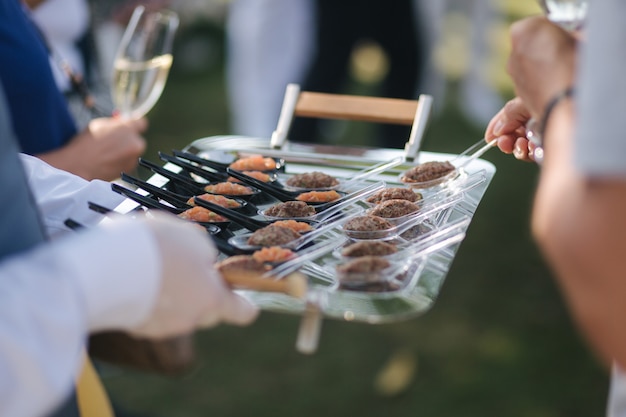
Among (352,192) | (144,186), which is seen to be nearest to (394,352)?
(352,192)

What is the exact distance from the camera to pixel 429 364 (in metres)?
2.41

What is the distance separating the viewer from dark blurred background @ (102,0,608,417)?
223 centimetres

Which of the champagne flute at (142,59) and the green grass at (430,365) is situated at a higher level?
the champagne flute at (142,59)

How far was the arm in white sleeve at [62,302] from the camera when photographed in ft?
2.33

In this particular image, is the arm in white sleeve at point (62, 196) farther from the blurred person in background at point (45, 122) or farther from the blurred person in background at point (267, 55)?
the blurred person in background at point (267, 55)

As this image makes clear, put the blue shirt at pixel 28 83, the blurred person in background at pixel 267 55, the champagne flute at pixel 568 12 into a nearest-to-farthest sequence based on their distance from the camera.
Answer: the champagne flute at pixel 568 12, the blue shirt at pixel 28 83, the blurred person in background at pixel 267 55

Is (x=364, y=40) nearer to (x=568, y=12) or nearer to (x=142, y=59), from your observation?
(x=142, y=59)

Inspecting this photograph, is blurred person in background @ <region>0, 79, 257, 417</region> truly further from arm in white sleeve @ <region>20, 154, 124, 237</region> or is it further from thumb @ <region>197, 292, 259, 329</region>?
arm in white sleeve @ <region>20, 154, 124, 237</region>

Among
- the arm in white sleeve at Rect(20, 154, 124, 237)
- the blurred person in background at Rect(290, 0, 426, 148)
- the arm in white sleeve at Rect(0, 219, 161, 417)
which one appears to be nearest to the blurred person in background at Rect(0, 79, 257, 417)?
the arm in white sleeve at Rect(0, 219, 161, 417)

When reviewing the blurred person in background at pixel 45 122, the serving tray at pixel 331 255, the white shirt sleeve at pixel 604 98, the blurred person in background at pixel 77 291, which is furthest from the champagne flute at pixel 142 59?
the white shirt sleeve at pixel 604 98

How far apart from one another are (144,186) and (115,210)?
71 millimetres

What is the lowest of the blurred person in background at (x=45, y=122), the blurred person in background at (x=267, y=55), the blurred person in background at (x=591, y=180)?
the blurred person in background at (x=267, y=55)

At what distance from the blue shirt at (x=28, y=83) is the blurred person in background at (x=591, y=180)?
1033mm

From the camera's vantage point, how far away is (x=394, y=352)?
8.10 feet
